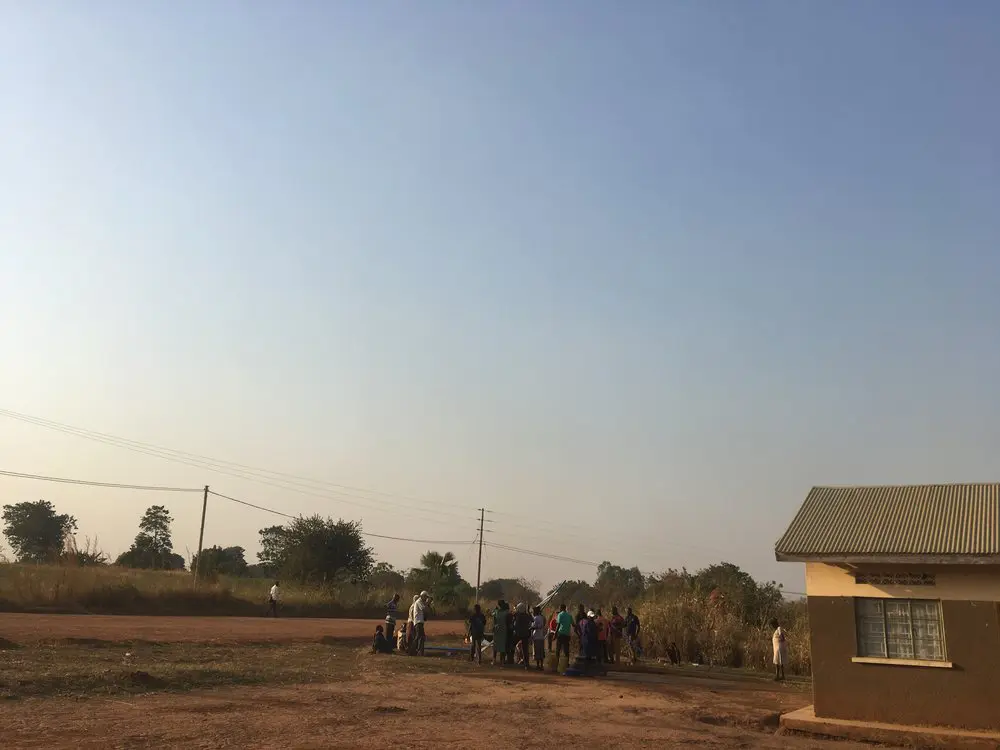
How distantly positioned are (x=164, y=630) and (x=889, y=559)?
22556mm

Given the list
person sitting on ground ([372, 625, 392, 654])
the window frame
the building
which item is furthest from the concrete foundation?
person sitting on ground ([372, 625, 392, 654])

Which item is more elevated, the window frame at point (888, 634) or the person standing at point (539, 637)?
the window frame at point (888, 634)

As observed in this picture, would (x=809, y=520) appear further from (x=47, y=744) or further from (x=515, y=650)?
(x=47, y=744)

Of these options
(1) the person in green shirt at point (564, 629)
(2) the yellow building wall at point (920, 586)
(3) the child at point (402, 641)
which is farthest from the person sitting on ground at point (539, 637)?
(2) the yellow building wall at point (920, 586)

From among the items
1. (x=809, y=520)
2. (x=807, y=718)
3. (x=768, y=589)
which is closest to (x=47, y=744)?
(x=807, y=718)

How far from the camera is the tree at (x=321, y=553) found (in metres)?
60.3

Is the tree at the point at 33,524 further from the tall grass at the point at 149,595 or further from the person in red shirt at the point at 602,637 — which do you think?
the person in red shirt at the point at 602,637

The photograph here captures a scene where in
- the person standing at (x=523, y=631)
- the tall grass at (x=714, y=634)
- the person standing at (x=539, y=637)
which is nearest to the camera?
the person standing at (x=539, y=637)

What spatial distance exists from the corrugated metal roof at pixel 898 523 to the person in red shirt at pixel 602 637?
8690 mm

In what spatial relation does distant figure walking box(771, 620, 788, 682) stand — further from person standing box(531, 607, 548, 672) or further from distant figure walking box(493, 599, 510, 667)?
distant figure walking box(493, 599, 510, 667)

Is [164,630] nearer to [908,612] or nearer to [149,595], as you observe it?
[149,595]

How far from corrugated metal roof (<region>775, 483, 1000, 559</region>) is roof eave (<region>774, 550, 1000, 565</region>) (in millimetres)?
29

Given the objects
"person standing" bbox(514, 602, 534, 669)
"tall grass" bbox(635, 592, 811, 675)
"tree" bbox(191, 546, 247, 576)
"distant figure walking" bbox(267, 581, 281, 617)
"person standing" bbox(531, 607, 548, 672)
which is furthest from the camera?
"tree" bbox(191, 546, 247, 576)

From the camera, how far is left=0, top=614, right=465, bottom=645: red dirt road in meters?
23.2
